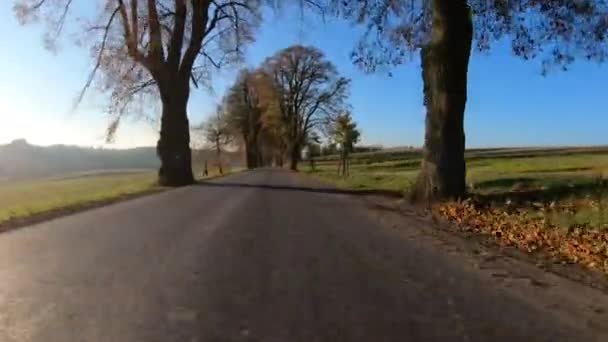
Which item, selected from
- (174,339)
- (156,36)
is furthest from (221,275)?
(156,36)

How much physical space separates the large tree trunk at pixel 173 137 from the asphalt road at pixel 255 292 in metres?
23.9

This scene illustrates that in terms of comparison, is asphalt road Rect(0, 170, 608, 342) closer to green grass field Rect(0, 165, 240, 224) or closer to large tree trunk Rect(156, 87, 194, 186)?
green grass field Rect(0, 165, 240, 224)

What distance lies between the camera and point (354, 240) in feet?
38.1

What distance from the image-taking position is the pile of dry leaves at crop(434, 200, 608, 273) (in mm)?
9638

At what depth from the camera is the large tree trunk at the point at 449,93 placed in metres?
17.8

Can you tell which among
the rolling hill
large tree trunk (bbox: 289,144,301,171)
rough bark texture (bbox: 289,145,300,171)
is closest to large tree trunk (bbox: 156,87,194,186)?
large tree trunk (bbox: 289,144,301,171)

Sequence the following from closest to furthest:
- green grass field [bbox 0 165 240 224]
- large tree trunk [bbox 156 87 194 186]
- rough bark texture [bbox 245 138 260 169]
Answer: green grass field [bbox 0 165 240 224] < large tree trunk [bbox 156 87 194 186] < rough bark texture [bbox 245 138 260 169]

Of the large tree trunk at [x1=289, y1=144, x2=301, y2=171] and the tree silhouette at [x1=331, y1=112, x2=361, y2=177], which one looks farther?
the large tree trunk at [x1=289, y1=144, x2=301, y2=171]

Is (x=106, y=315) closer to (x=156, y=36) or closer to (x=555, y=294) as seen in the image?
(x=555, y=294)

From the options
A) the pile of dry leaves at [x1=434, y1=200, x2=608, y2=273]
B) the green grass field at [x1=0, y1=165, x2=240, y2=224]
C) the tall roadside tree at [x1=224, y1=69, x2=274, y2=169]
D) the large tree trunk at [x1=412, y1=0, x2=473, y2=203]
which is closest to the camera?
the pile of dry leaves at [x1=434, y1=200, x2=608, y2=273]

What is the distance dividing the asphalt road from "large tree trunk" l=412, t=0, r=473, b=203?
5.75 m

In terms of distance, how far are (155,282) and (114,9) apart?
28.7m

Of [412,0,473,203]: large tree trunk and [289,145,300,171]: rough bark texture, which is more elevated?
[412,0,473,203]: large tree trunk

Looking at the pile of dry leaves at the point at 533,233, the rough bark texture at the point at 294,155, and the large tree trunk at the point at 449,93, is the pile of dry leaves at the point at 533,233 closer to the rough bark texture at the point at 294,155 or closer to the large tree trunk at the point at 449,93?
the large tree trunk at the point at 449,93
